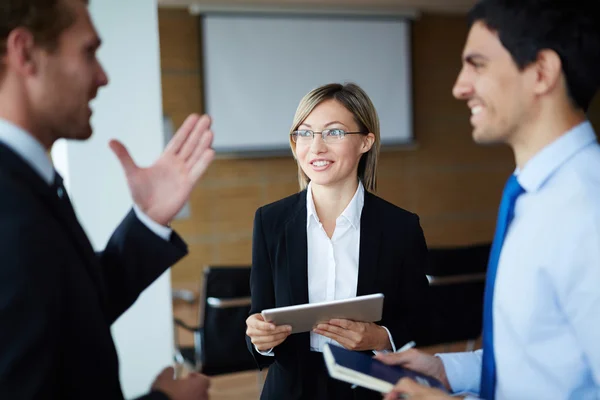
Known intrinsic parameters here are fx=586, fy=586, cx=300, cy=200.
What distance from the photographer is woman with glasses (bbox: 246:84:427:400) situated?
168cm

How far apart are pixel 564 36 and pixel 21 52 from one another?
3.20 ft

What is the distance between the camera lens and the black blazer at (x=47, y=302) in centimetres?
86

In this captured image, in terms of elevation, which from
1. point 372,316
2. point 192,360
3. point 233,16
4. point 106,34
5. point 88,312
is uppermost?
point 233,16

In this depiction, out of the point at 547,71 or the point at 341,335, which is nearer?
the point at 547,71

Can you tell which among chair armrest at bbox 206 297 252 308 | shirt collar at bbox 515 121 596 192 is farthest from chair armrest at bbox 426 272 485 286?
shirt collar at bbox 515 121 596 192

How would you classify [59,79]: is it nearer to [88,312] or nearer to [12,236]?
[12,236]

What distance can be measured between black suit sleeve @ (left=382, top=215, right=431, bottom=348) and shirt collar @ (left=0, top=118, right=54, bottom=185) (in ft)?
3.46

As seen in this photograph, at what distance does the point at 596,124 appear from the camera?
21.8ft

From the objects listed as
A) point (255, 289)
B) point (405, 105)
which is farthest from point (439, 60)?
point (255, 289)

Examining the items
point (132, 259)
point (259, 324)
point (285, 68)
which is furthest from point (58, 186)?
point (285, 68)

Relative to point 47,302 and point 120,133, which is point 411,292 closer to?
point 47,302

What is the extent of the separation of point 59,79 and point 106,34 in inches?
57.0

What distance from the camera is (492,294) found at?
1215mm

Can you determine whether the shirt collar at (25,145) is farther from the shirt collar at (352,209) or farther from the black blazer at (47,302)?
the shirt collar at (352,209)
